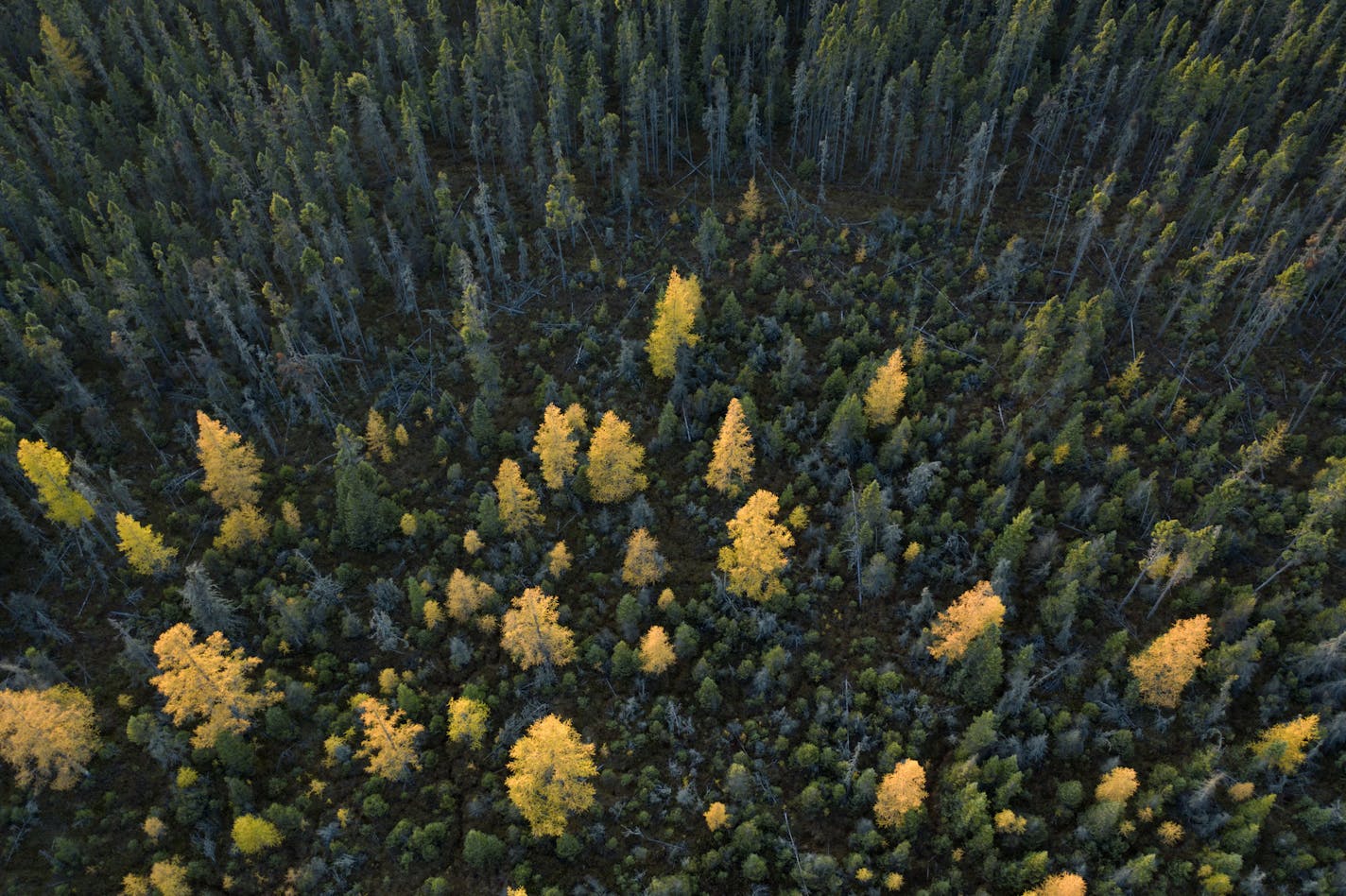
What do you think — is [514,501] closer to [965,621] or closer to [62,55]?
[965,621]

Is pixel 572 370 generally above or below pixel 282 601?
above

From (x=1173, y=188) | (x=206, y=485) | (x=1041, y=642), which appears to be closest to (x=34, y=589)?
(x=206, y=485)

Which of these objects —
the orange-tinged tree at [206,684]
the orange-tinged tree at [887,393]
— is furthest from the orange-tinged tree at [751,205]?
the orange-tinged tree at [206,684]

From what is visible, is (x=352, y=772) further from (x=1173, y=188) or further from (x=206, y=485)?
(x=1173, y=188)

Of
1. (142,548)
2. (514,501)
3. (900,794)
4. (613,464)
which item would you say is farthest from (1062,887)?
(142,548)

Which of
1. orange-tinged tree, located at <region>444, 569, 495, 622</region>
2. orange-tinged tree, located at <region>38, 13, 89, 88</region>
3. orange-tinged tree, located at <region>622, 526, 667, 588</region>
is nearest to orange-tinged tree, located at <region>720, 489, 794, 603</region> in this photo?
orange-tinged tree, located at <region>622, 526, 667, 588</region>

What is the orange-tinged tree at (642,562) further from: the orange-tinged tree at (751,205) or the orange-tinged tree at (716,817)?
the orange-tinged tree at (751,205)
